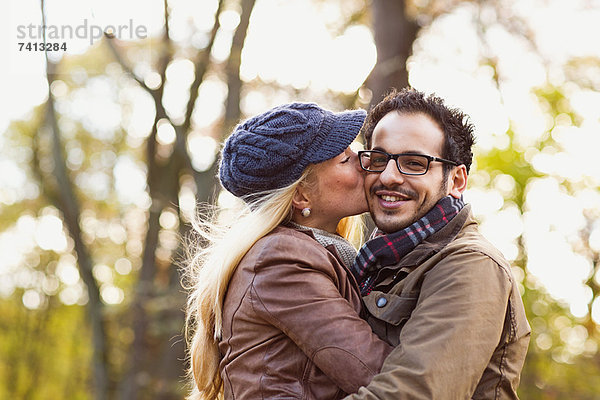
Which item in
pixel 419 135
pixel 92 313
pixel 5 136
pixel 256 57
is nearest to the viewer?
pixel 419 135

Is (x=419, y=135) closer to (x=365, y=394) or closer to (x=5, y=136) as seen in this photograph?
(x=365, y=394)

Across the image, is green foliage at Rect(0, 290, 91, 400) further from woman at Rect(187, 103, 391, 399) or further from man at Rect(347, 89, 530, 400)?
man at Rect(347, 89, 530, 400)

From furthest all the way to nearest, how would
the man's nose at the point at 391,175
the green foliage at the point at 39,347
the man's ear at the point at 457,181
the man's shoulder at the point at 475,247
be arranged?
1. the green foliage at the point at 39,347
2. the man's ear at the point at 457,181
3. the man's nose at the point at 391,175
4. the man's shoulder at the point at 475,247

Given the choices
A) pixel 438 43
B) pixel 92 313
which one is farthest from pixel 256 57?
pixel 92 313

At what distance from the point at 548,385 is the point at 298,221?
11.9 metres

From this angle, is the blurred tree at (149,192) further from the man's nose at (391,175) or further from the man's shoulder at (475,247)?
the man's shoulder at (475,247)

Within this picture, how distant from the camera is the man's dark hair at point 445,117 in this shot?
322 centimetres

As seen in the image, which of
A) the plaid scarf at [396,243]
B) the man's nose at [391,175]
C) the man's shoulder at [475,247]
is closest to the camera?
the man's shoulder at [475,247]

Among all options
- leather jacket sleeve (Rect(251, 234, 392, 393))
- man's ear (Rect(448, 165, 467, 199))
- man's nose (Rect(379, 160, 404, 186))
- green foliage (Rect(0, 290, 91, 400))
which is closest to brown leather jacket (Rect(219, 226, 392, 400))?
leather jacket sleeve (Rect(251, 234, 392, 393))

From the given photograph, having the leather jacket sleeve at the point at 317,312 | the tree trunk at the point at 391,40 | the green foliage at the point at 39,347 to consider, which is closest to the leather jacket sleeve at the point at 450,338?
the leather jacket sleeve at the point at 317,312

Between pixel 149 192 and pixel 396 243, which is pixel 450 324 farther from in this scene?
pixel 149 192

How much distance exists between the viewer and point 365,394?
98.2 inches

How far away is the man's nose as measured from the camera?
3.13 meters

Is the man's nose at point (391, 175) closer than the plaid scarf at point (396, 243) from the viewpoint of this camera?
No
